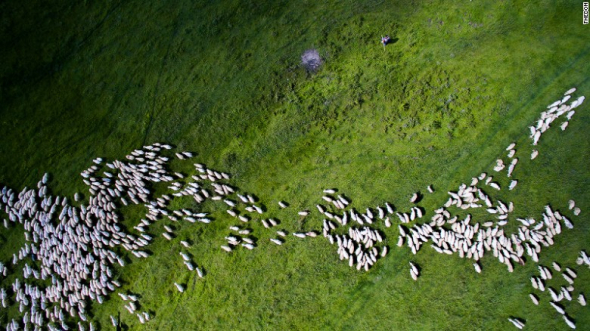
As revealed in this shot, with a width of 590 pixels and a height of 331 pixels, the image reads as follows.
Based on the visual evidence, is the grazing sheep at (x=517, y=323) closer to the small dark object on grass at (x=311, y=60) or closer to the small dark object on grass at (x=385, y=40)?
the small dark object on grass at (x=385, y=40)

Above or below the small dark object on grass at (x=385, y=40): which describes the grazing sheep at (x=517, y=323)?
below

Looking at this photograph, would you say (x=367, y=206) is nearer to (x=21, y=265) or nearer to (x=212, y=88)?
(x=212, y=88)

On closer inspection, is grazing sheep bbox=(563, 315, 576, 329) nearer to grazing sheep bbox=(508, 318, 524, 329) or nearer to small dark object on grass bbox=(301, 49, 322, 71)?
grazing sheep bbox=(508, 318, 524, 329)

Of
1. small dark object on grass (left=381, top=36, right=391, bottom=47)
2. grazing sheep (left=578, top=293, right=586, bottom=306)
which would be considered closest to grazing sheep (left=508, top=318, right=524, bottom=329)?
grazing sheep (left=578, top=293, right=586, bottom=306)

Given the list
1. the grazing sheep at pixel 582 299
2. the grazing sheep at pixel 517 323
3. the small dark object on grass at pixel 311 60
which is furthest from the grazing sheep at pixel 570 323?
the small dark object on grass at pixel 311 60

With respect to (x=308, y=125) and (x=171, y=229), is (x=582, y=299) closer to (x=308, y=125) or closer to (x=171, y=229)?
(x=308, y=125)

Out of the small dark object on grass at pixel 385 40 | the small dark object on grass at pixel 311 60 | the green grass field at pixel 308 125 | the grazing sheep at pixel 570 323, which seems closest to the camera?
the grazing sheep at pixel 570 323

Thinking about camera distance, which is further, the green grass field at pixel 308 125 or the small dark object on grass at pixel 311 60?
the small dark object on grass at pixel 311 60

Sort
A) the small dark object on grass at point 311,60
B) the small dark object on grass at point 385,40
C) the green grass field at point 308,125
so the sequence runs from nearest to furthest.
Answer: the green grass field at point 308,125, the small dark object on grass at point 385,40, the small dark object on grass at point 311,60
